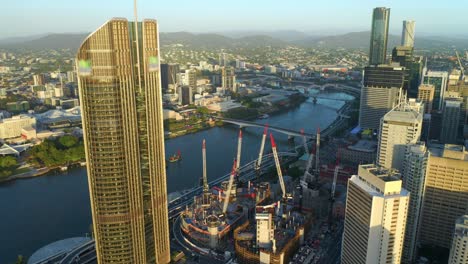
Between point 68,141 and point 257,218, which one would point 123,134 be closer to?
point 257,218

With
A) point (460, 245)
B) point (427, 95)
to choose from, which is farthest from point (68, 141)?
point (427, 95)

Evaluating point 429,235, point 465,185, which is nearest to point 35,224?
point 429,235

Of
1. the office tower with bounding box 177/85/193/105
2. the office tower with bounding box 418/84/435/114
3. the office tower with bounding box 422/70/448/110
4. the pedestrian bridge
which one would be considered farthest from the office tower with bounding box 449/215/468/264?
the office tower with bounding box 177/85/193/105

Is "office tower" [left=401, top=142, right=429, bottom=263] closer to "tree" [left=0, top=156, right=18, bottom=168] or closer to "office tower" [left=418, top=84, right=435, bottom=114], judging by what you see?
"office tower" [left=418, top=84, right=435, bottom=114]

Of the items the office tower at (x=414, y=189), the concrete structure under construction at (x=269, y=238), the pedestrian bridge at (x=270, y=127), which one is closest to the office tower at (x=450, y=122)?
the pedestrian bridge at (x=270, y=127)

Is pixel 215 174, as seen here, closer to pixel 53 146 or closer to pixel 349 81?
pixel 53 146

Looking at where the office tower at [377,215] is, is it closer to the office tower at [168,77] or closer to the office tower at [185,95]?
the office tower at [185,95]
